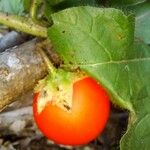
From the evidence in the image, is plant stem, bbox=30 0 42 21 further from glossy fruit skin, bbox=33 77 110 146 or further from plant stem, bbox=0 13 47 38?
glossy fruit skin, bbox=33 77 110 146

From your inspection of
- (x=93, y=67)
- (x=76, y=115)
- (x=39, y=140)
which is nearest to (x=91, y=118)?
(x=76, y=115)

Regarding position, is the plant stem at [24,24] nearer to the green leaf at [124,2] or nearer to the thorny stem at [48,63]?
the thorny stem at [48,63]

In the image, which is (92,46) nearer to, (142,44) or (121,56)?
(121,56)

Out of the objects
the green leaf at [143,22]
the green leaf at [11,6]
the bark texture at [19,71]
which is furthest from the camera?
the green leaf at [11,6]

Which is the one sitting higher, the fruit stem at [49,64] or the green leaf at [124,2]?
the fruit stem at [49,64]

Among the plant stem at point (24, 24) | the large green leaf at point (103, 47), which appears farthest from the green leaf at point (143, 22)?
the plant stem at point (24, 24)

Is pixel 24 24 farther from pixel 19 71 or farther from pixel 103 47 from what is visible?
pixel 103 47

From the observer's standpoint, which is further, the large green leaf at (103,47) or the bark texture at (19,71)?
the bark texture at (19,71)
